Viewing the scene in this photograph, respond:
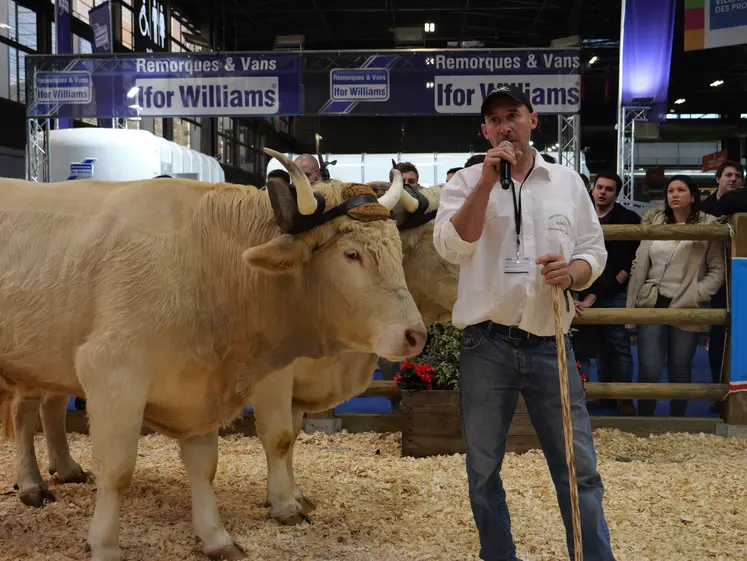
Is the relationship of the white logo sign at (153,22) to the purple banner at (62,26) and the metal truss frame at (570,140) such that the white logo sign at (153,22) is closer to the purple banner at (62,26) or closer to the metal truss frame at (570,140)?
the purple banner at (62,26)

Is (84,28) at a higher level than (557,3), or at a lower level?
lower

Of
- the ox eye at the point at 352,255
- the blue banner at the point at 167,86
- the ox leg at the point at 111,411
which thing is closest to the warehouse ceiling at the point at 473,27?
the blue banner at the point at 167,86

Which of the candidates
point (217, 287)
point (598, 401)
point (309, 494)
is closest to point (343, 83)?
point (598, 401)

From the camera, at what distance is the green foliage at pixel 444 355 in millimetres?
5562

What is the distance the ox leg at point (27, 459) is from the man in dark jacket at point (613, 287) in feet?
13.2

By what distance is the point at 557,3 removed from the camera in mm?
20344

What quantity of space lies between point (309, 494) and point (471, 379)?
211cm

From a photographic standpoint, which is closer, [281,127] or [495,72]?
[495,72]

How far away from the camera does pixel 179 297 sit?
10.7ft

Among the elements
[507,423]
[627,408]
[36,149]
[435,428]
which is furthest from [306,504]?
[36,149]

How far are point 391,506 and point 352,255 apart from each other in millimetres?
1899

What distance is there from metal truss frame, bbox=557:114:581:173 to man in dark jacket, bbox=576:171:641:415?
3.68 m

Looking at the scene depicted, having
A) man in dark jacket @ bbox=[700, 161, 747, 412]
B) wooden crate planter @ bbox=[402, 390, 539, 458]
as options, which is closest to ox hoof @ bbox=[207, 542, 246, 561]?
wooden crate planter @ bbox=[402, 390, 539, 458]

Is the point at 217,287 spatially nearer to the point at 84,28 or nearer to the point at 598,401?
the point at 598,401
